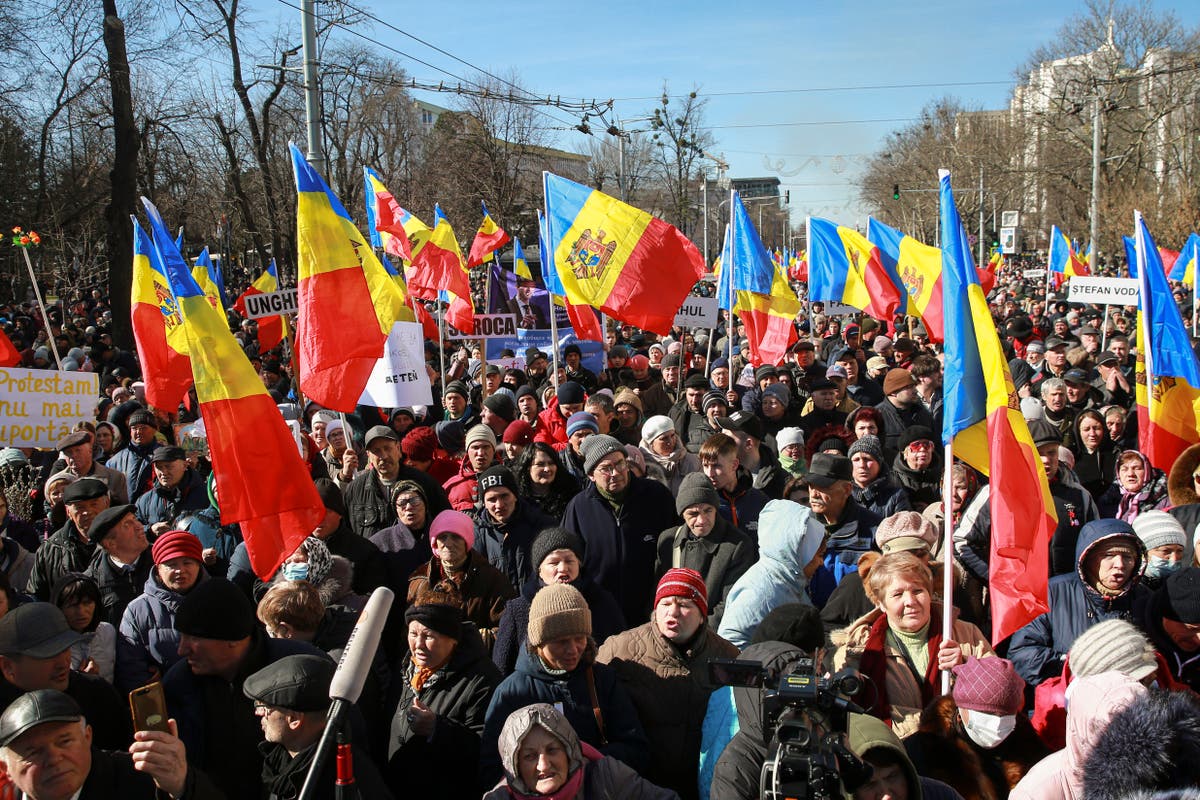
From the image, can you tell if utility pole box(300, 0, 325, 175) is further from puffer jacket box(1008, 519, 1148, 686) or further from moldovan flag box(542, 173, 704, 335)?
puffer jacket box(1008, 519, 1148, 686)

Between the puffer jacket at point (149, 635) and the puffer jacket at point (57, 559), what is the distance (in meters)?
1.18

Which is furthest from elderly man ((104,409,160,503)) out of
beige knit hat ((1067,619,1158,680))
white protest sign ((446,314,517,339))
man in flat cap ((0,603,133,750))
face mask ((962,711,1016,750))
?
beige knit hat ((1067,619,1158,680))

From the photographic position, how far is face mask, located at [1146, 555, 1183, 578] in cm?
457

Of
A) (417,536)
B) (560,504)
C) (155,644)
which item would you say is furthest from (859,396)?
(155,644)

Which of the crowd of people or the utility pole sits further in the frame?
the utility pole

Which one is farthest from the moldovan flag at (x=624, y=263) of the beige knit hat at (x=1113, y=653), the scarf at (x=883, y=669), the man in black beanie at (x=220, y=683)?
the beige knit hat at (x=1113, y=653)

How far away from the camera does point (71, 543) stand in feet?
18.2

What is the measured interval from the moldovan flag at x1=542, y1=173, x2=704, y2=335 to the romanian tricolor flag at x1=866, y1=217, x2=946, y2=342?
3930mm

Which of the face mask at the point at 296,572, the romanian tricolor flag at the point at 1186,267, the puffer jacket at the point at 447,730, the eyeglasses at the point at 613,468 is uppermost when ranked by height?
the romanian tricolor flag at the point at 1186,267

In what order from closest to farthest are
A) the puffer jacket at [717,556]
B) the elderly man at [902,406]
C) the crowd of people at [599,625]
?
the crowd of people at [599,625] → the puffer jacket at [717,556] → the elderly man at [902,406]

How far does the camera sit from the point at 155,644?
4367 millimetres

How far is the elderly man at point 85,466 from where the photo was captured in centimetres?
711

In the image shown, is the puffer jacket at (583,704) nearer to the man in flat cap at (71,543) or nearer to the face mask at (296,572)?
the face mask at (296,572)

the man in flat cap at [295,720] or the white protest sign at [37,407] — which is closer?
the man in flat cap at [295,720]
